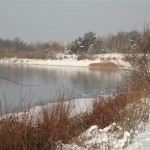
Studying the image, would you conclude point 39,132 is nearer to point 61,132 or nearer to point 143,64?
point 61,132

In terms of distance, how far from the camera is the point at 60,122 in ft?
15.9

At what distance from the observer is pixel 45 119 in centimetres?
464

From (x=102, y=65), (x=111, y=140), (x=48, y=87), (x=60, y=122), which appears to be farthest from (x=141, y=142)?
(x=102, y=65)

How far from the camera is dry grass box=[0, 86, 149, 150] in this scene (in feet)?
12.9

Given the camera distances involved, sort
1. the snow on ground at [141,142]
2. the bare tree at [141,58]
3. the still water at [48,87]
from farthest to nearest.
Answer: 1. the still water at [48,87]
2. the bare tree at [141,58]
3. the snow on ground at [141,142]

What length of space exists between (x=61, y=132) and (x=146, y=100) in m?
2.57

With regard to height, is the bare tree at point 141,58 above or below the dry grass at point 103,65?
above

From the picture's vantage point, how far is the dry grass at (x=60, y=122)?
394cm

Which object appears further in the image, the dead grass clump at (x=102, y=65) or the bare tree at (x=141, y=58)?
the dead grass clump at (x=102, y=65)

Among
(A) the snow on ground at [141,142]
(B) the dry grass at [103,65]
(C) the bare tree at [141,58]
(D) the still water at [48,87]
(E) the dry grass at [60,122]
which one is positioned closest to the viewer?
(E) the dry grass at [60,122]

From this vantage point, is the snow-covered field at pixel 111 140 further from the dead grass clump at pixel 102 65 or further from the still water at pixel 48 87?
the dead grass clump at pixel 102 65

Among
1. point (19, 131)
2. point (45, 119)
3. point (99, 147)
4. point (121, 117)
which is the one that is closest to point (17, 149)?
point (19, 131)

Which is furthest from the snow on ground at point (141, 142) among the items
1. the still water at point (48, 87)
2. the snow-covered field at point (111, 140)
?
the still water at point (48, 87)

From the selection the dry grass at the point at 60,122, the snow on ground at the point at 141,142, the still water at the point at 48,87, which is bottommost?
the still water at the point at 48,87
